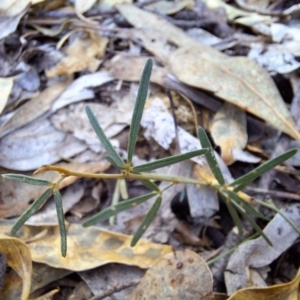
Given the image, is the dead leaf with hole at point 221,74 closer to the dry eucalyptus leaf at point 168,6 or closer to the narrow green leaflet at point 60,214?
the dry eucalyptus leaf at point 168,6

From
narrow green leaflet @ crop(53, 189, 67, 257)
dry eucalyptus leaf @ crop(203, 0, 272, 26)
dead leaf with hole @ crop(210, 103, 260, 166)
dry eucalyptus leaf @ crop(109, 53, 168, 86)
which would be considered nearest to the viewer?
narrow green leaflet @ crop(53, 189, 67, 257)

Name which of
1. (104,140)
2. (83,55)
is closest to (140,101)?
(104,140)

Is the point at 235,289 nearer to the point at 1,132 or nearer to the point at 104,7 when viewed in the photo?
the point at 1,132

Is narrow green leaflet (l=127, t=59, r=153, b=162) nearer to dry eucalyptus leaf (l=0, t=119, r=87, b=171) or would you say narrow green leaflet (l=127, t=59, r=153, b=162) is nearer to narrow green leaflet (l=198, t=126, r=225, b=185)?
narrow green leaflet (l=198, t=126, r=225, b=185)

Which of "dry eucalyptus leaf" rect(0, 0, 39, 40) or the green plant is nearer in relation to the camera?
the green plant

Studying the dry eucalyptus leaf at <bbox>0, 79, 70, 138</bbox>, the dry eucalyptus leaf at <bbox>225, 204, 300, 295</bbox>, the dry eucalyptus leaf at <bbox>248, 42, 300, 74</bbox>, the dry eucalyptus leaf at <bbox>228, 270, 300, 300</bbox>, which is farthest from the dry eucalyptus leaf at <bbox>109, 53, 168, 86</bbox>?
the dry eucalyptus leaf at <bbox>228, 270, 300, 300</bbox>

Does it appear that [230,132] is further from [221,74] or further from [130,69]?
[130,69]
